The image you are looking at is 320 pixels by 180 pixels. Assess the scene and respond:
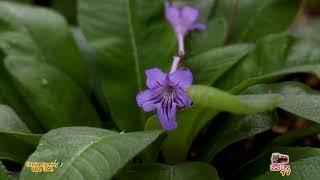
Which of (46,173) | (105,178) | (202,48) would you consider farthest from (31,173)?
(202,48)

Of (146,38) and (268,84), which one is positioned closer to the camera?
(268,84)

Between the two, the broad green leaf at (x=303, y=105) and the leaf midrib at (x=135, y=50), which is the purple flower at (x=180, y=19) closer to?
the leaf midrib at (x=135, y=50)

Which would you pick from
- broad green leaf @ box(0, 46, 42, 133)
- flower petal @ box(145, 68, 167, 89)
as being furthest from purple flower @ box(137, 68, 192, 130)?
broad green leaf @ box(0, 46, 42, 133)

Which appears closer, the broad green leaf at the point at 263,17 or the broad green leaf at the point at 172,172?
the broad green leaf at the point at 172,172

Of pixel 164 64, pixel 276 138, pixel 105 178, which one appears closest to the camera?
pixel 105 178

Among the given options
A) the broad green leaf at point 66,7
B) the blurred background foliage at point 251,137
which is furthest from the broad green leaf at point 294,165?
the broad green leaf at point 66,7

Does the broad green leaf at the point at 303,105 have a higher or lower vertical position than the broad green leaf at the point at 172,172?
higher

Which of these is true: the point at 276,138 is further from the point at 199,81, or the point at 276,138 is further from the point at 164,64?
the point at 164,64
